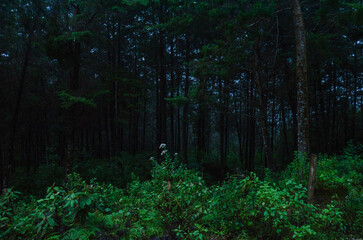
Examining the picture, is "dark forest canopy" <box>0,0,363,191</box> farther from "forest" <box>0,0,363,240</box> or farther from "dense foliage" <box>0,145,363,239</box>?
"dense foliage" <box>0,145,363,239</box>

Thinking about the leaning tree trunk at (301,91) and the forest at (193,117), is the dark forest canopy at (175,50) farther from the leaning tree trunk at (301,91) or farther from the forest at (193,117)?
the leaning tree trunk at (301,91)

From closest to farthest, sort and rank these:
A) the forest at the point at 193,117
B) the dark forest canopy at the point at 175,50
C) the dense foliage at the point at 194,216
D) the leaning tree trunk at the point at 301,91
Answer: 1. the dense foliage at the point at 194,216
2. the forest at the point at 193,117
3. the leaning tree trunk at the point at 301,91
4. the dark forest canopy at the point at 175,50

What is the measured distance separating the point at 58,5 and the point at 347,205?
48.2 feet

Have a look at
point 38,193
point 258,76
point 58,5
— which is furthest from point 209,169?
point 58,5

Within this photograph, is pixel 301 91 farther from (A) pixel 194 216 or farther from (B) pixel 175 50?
(B) pixel 175 50

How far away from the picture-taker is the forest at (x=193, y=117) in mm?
3395

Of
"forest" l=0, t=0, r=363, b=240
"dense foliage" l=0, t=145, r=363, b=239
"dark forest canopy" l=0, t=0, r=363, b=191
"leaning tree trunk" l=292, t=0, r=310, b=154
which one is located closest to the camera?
"dense foliage" l=0, t=145, r=363, b=239

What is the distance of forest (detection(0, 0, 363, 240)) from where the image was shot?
11.1 feet

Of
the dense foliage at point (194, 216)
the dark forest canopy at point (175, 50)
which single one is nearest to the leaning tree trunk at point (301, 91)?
the dark forest canopy at point (175, 50)

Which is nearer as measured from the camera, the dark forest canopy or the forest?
the forest

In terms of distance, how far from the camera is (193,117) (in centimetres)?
1709

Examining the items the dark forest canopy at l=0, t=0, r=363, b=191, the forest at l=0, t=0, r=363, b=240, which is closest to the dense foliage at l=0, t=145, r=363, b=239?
the forest at l=0, t=0, r=363, b=240

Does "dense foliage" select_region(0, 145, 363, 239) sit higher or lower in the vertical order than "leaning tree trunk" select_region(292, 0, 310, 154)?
lower

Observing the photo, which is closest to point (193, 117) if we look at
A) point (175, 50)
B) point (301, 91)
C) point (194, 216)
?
point (175, 50)
